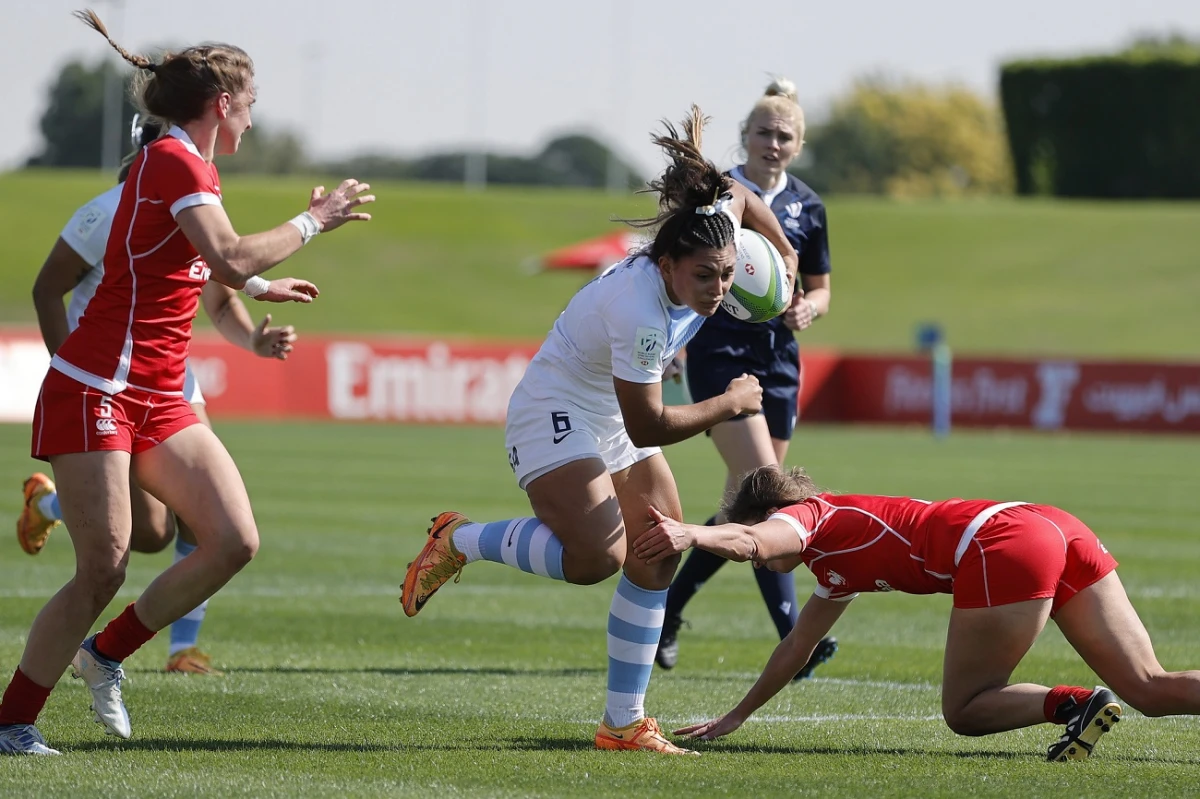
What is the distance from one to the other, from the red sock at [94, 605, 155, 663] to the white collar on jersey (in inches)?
63.8

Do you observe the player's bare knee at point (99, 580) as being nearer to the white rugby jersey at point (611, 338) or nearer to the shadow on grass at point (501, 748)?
the shadow on grass at point (501, 748)

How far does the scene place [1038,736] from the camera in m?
6.25

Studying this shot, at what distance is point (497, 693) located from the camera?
23.0 ft

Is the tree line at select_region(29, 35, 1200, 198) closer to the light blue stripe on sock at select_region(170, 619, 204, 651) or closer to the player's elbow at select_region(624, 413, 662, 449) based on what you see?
the light blue stripe on sock at select_region(170, 619, 204, 651)

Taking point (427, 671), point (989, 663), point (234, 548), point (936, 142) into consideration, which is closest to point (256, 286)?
point (234, 548)

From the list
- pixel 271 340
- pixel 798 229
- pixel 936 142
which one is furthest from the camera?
pixel 936 142

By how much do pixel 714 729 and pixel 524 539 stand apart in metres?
0.99

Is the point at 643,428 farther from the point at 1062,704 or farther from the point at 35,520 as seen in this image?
the point at 35,520

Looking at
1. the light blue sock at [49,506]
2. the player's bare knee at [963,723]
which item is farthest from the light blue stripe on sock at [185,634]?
the player's bare knee at [963,723]

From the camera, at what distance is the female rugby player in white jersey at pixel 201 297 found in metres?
6.38

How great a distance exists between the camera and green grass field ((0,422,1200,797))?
5.20 m

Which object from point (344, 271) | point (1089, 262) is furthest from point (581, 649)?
point (1089, 262)

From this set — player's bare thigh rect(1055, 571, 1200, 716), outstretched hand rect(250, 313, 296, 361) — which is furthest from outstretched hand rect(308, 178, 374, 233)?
player's bare thigh rect(1055, 571, 1200, 716)

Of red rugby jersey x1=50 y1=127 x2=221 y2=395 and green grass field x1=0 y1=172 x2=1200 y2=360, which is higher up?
red rugby jersey x1=50 y1=127 x2=221 y2=395
